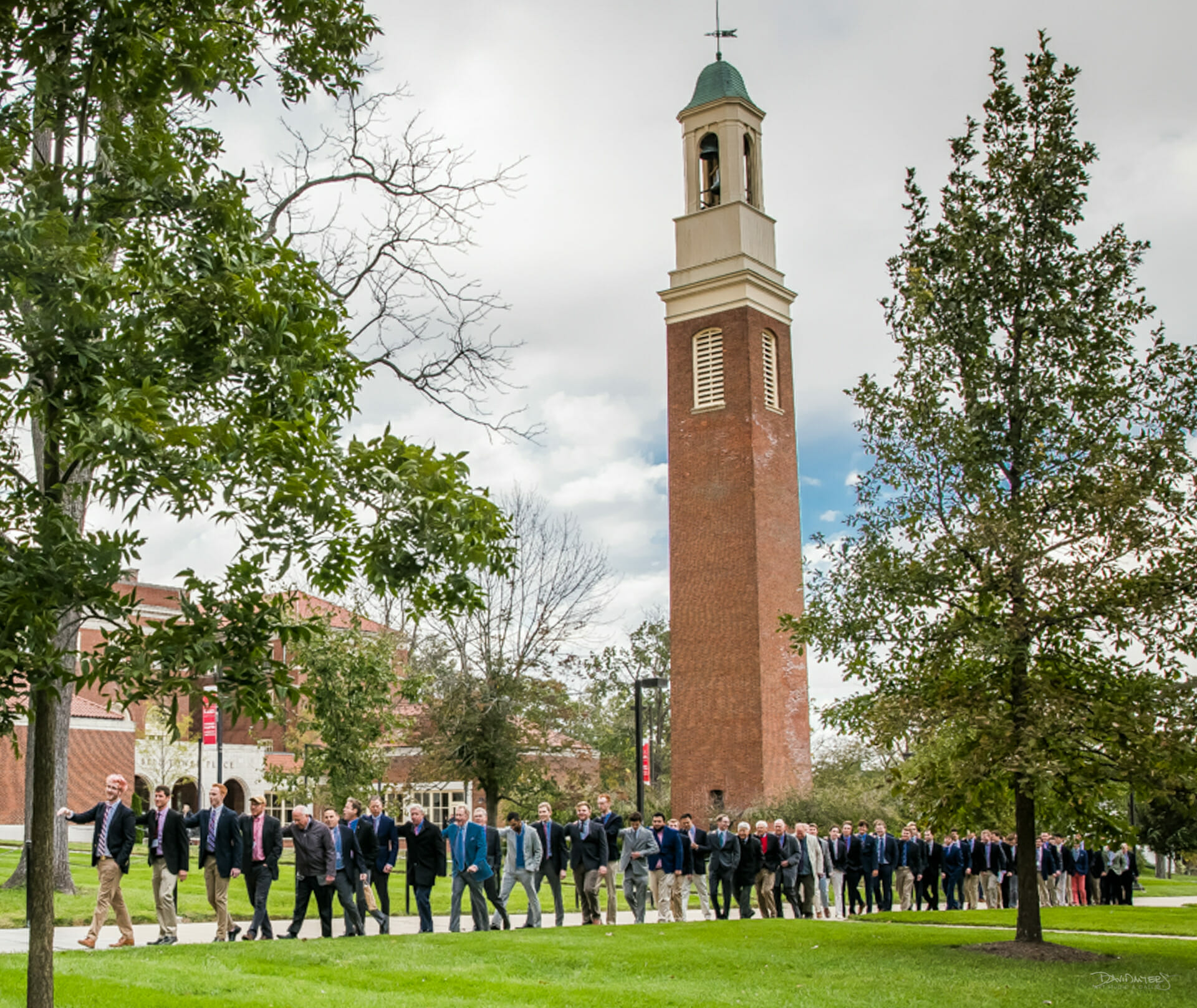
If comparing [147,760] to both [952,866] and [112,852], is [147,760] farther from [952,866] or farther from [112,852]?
[112,852]

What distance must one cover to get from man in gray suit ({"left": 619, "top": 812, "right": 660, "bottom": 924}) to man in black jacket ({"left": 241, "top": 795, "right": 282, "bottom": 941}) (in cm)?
553

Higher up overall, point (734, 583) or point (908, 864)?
point (734, 583)

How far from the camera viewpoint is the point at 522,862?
60.4 feet

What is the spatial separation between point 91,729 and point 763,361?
29.6 meters

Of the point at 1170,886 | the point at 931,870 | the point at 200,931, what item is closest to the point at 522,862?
the point at 200,931

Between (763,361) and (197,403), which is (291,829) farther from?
(763,361)

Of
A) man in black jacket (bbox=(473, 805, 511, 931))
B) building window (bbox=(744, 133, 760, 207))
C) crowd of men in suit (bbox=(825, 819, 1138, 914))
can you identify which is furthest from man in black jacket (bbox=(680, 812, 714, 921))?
building window (bbox=(744, 133, 760, 207))

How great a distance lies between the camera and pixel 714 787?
36062 millimetres

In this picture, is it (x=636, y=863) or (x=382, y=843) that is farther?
(x=636, y=863)

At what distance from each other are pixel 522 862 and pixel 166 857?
17.7 ft

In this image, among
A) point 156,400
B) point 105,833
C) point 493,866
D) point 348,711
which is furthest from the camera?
point 348,711

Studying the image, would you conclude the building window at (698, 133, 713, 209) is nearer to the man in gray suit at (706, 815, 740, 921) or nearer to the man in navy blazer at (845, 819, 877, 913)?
the man in navy blazer at (845, 819, 877, 913)

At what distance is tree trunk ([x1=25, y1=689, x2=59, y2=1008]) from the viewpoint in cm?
721

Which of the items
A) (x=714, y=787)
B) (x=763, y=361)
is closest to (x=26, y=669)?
(x=714, y=787)
